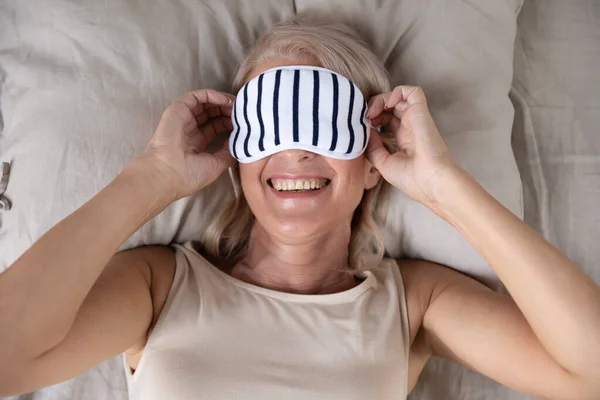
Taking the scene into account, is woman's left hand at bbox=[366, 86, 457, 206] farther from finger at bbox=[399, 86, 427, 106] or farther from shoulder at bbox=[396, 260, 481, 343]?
shoulder at bbox=[396, 260, 481, 343]

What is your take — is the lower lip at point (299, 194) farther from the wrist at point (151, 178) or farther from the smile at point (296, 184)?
the wrist at point (151, 178)

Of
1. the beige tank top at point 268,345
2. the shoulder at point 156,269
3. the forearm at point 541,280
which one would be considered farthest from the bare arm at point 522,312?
the shoulder at point 156,269

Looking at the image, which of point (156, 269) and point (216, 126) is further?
point (216, 126)

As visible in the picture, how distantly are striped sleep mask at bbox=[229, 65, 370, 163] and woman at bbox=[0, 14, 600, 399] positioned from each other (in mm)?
12

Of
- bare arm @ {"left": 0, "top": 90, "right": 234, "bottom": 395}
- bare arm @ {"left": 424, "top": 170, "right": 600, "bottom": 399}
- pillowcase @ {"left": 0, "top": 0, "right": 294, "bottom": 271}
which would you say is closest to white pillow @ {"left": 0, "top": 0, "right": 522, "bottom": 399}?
pillowcase @ {"left": 0, "top": 0, "right": 294, "bottom": 271}

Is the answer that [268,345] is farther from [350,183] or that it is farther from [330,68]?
[330,68]

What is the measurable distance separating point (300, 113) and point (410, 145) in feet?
0.80

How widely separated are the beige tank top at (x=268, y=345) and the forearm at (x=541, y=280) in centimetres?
Result: 27

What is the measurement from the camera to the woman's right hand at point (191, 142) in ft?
3.76

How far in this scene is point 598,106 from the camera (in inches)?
59.7

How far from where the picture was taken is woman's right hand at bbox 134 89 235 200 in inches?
45.1

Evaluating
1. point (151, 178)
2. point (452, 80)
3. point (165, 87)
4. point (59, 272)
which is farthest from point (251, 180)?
point (452, 80)

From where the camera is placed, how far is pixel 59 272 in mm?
921

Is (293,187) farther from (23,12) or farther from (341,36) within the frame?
(23,12)
